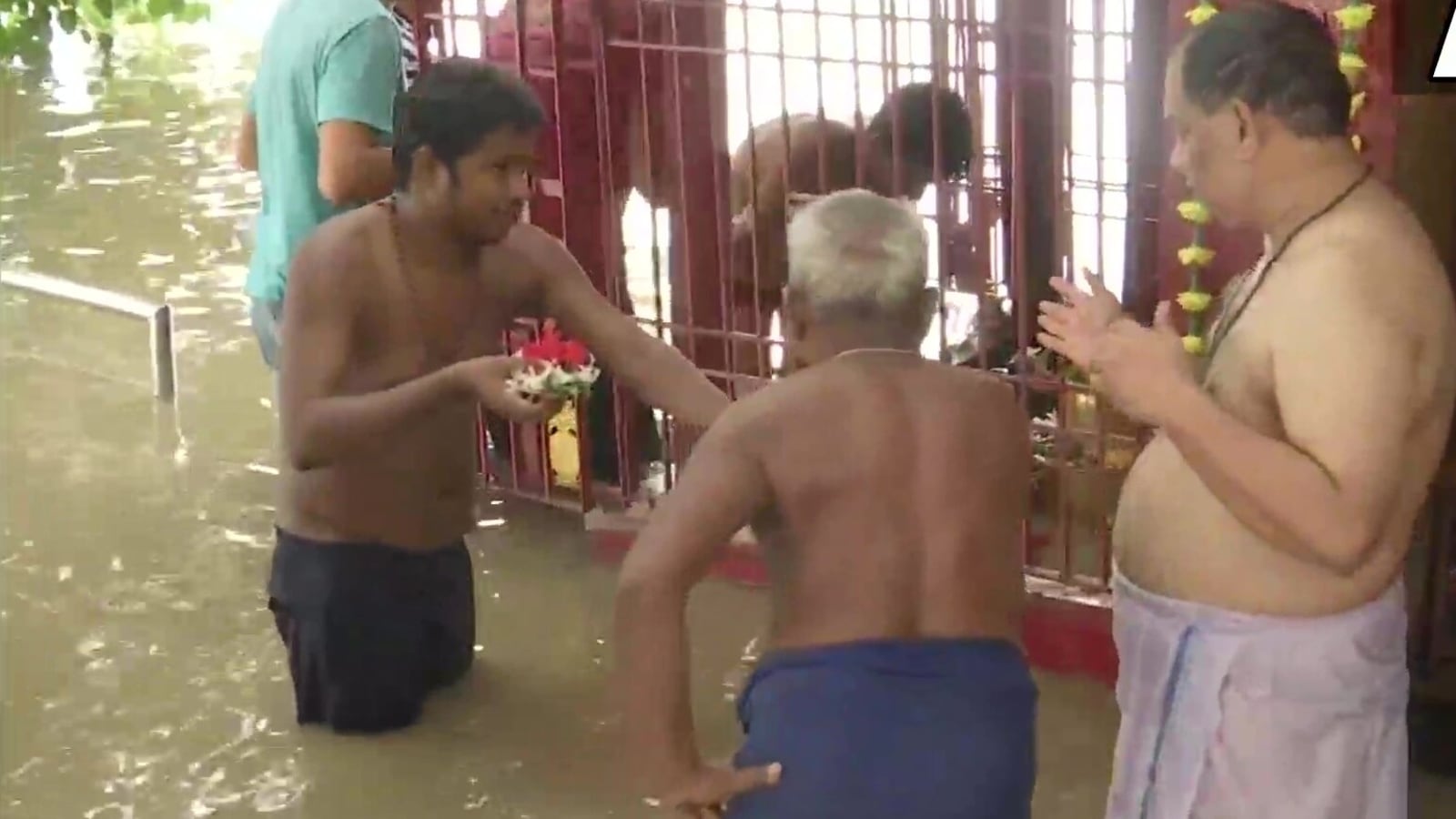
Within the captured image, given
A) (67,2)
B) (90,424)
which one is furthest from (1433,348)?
(67,2)

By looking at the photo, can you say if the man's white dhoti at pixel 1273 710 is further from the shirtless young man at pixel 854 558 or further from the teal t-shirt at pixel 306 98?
the teal t-shirt at pixel 306 98

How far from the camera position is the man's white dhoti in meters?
2.14

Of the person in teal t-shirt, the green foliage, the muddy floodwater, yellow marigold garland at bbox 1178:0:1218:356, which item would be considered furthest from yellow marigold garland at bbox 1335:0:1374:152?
the green foliage

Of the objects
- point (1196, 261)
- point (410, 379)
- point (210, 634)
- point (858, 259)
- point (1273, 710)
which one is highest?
point (858, 259)

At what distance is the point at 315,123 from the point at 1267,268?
2142mm

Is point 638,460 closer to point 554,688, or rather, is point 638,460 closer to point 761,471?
point 554,688

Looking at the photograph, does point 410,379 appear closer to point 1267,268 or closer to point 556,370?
point 556,370

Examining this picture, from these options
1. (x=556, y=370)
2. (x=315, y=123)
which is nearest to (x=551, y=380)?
(x=556, y=370)

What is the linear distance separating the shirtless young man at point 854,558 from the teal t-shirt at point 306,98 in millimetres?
1711

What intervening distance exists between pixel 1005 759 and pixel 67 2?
10.00 meters

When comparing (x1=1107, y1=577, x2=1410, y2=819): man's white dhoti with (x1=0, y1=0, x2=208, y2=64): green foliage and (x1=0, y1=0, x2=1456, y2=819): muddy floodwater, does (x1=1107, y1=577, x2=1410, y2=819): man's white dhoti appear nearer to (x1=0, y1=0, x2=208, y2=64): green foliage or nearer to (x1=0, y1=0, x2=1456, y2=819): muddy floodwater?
(x1=0, y1=0, x2=1456, y2=819): muddy floodwater

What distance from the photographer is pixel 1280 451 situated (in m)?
1.98

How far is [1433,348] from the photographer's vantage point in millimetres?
2033

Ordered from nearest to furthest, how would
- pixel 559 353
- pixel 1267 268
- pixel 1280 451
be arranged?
pixel 1280 451
pixel 1267 268
pixel 559 353
